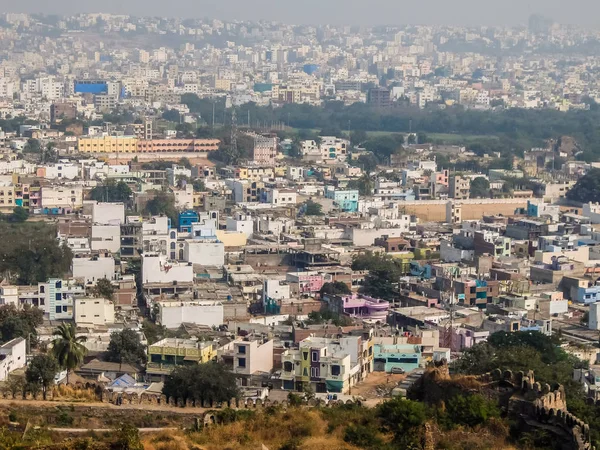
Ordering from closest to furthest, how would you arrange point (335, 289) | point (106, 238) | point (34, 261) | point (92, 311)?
point (92, 311), point (335, 289), point (34, 261), point (106, 238)

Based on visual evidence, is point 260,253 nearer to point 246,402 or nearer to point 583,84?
point 246,402

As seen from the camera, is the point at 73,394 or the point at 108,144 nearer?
the point at 73,394

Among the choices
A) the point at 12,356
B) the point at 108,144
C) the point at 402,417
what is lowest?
the point at 12,356

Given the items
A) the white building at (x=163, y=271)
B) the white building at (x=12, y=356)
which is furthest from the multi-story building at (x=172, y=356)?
the white building at (x=163, y=271)

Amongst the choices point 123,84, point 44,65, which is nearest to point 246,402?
point 123,84

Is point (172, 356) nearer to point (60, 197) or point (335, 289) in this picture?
point (335, 289)

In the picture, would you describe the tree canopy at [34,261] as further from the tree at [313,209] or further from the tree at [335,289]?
the tree at [313,209]

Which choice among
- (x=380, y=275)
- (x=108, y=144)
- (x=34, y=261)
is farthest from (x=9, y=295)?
(x=108, y=144)
